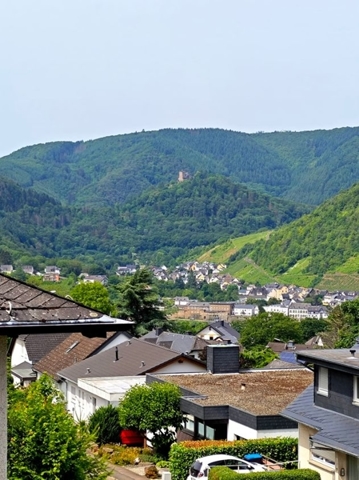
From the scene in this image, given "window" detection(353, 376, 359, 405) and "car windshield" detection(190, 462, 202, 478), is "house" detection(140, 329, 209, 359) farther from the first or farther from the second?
"window" detection(353, 376, 359, 405)

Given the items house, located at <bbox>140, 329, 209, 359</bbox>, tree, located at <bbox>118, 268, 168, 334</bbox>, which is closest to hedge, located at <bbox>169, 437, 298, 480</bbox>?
house, located at <bbox>140, 329, 209, 359</bbox>

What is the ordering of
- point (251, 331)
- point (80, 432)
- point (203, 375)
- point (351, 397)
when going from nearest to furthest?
point (80, 432) < point (351, 397) < point (203, 375) < point (251, 331)

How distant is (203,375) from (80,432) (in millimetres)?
22727

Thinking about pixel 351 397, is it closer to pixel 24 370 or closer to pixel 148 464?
pixel 148 464

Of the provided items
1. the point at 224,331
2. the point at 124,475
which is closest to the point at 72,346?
the point at 124,475

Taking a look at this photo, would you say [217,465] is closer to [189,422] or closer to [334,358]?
[334,358]

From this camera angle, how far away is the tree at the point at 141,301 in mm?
70062

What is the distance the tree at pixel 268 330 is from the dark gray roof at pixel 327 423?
270 feet

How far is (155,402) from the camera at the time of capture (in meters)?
31.2

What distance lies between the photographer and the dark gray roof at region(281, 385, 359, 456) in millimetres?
21422

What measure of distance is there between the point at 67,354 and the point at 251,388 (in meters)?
18.1

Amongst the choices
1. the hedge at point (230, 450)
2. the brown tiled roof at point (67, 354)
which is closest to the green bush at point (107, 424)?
the hedge at point (230, 450)

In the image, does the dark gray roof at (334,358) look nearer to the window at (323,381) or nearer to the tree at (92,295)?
the window at (323,381)

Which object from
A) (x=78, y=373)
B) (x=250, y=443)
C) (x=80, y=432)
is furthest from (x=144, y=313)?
(x=80, y=432)
